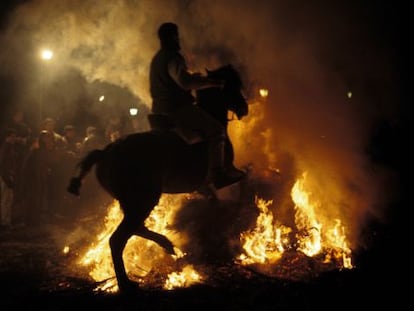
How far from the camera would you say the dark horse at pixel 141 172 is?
217 inches

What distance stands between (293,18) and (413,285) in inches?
324

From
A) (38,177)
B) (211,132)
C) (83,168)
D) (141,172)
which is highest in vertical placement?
(38,177)

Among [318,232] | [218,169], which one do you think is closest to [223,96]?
[218,169]

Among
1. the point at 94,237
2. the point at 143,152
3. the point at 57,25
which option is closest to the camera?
the point at 143,152

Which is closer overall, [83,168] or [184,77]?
[83,168]

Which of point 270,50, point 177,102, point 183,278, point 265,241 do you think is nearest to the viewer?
point 183,278

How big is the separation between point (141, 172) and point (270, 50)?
7.11 meters

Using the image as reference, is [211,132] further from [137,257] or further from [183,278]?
[137,257]

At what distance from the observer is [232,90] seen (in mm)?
6711

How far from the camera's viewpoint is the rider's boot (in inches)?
245

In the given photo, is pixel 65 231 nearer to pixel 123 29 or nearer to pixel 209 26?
pixel 123 29

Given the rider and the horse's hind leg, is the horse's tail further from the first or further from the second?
the rider

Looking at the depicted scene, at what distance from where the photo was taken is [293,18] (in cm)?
1108

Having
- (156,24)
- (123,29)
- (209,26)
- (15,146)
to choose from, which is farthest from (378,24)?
(15,146)
